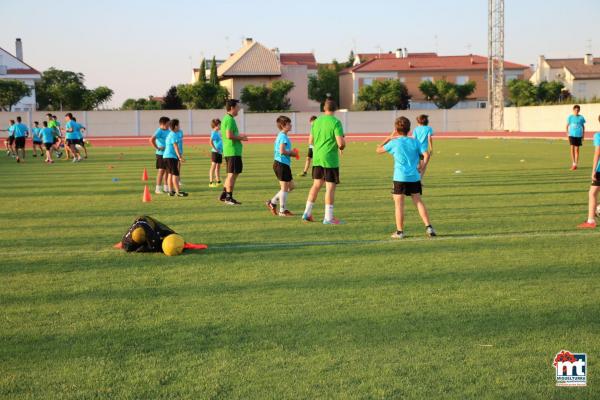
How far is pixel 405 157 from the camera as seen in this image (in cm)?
908

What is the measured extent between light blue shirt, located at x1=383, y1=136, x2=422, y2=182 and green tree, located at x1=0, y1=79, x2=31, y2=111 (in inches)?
2491

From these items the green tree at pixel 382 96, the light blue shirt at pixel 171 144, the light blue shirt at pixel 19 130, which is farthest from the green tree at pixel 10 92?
the light blue shirt at pixel 171 144

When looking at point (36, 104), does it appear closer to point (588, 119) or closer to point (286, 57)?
point (286, 57)

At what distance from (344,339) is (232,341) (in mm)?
814

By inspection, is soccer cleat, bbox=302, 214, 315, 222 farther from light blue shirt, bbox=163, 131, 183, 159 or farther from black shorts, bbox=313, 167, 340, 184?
light blue shirt, bbox=163, 131, 183, 159

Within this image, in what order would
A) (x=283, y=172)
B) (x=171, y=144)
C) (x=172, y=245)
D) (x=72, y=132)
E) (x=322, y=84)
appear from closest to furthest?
1. (x=172, y=245)
2. (x=283, y=172)
3. (x=171, y=144)
4. (x=72, y=132)
5. (x=322, y=84)

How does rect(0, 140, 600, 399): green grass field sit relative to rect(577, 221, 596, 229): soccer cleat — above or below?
below

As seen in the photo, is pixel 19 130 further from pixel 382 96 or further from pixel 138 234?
pixel 382 96

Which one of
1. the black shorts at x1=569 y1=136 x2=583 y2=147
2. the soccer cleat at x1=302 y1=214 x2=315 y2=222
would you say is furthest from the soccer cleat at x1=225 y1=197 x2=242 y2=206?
the black shorts at x1=569 y1=136 x2=583 y2=147

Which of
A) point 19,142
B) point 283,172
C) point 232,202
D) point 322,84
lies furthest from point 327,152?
point 322,84

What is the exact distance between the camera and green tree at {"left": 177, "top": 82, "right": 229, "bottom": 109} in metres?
68.6

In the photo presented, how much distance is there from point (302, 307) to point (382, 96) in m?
70.5

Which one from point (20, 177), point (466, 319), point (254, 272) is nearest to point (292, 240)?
point (254, 272)

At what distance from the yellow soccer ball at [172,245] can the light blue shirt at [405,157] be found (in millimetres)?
2901
